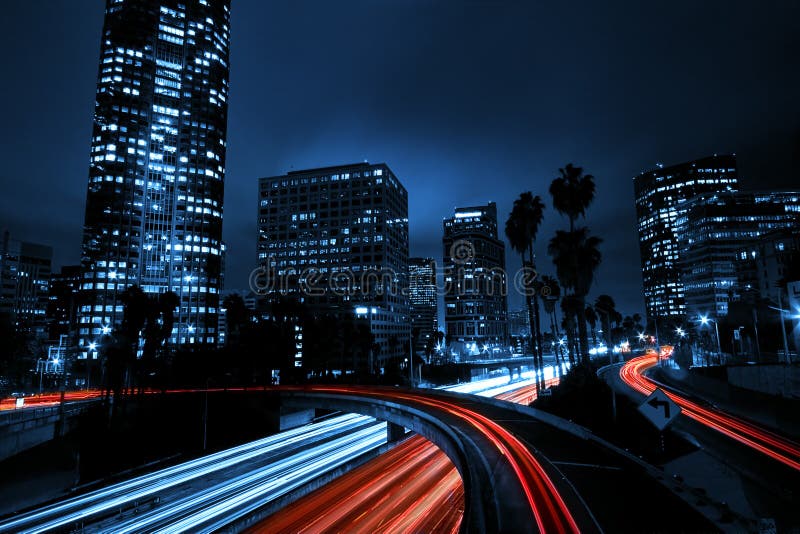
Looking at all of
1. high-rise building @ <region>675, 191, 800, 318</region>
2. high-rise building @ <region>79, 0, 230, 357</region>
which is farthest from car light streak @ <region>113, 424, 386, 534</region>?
high-rise building @ <region>675, 191, 800, 318</region>

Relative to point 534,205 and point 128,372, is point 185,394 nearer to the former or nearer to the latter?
point 128,372

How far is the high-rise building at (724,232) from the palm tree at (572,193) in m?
129

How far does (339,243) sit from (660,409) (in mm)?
138283

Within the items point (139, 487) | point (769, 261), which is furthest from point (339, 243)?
point (139, 487)

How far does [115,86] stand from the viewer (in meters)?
135

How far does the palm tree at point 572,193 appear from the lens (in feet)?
127

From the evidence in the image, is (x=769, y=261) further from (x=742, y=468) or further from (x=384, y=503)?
(x=384, y=503)

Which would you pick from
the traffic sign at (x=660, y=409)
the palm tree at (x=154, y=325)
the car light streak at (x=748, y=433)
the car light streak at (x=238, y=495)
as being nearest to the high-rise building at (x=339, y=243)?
the palm tree at (x=154, y=325)

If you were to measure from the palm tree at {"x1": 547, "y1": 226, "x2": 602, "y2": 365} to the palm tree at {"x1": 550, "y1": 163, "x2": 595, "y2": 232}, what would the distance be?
157 cm

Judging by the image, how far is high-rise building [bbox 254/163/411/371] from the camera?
144125mm

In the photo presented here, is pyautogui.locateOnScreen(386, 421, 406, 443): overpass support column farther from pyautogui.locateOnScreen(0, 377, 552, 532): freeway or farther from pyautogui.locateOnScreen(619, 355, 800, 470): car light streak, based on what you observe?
pyautogui.locateOnScreen(619, 355, 800, 470): car light streak

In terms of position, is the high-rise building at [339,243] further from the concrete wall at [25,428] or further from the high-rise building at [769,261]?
the concrete wall at [25,428]

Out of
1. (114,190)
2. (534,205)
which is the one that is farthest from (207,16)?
(534,205)

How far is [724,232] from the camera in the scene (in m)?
140
